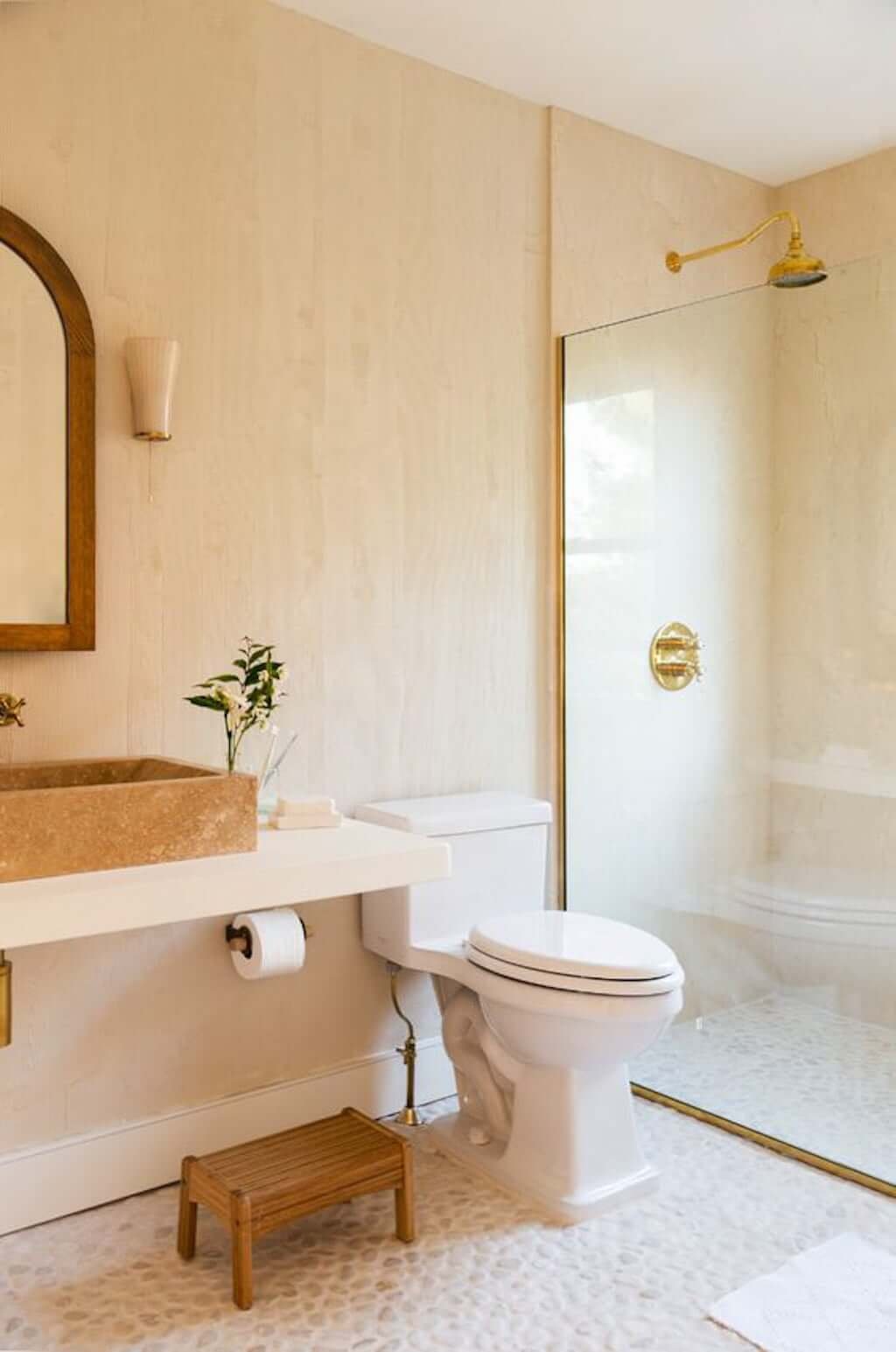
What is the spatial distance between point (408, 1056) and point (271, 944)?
53 cm

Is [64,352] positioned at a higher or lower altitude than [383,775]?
higher

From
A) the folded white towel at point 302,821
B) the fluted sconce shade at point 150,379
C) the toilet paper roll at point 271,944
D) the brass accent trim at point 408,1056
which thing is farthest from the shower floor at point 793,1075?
the fluted sconce shade at point 150,379

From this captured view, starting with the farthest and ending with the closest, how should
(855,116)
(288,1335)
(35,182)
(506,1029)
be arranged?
(855,116), (506,1029), (35,182), (288,1335)

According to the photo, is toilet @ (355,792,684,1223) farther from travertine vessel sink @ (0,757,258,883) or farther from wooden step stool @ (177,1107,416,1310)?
travertine vessel sink @ (0,757,258,883)

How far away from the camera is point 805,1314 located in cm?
186

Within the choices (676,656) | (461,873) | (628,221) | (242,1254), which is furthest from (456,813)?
(628,221)

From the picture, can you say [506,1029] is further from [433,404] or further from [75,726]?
[433,404]

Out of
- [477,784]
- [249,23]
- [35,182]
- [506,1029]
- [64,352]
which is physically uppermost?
[249,23]

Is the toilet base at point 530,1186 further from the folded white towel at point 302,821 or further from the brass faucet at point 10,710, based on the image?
the brass faucet at point 10,710

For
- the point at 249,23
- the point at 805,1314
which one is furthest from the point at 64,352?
the point at 805,1314

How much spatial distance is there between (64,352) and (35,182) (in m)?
0.31

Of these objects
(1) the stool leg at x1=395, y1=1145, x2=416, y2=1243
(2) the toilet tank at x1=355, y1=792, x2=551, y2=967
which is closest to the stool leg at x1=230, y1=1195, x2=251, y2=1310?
(1) the stool leg at x1=395, y1=1145, x2=416, y2=1243

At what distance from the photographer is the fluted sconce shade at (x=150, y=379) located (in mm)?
2176

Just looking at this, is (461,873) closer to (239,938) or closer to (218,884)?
(239,938)
